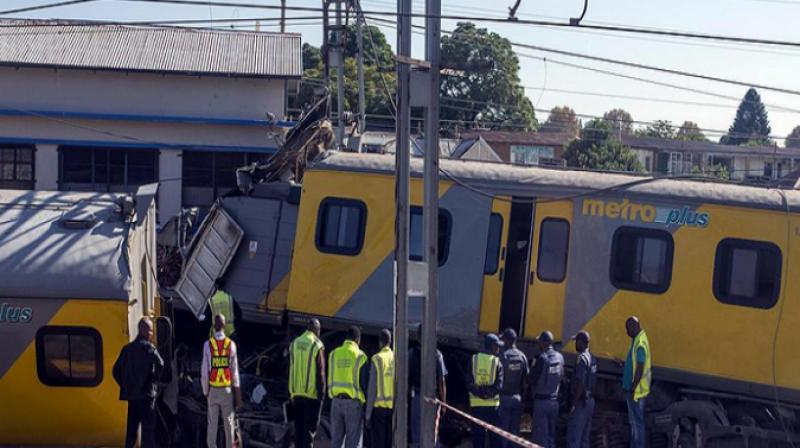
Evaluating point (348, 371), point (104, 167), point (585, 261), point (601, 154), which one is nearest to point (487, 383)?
point (348, 371)

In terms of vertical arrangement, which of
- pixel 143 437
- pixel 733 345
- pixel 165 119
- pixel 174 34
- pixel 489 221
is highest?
pixel 174 34

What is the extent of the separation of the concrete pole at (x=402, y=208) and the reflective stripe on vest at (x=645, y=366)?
139 inches

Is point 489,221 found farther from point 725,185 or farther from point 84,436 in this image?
point 84,436

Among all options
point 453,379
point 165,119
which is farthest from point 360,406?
point 165,119

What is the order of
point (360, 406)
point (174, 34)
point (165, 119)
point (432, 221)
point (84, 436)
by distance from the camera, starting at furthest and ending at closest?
point (174, 34) → point (165, 119) → point (360, 406) → point (84, 436) → point (432, 221)

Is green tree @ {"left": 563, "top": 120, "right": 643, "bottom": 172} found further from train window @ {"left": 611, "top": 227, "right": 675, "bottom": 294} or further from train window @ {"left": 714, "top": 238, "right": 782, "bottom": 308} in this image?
train window @ {"left": 714, "top": 238, "right": 782, "bottom": 308}

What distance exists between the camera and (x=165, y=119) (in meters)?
26.0

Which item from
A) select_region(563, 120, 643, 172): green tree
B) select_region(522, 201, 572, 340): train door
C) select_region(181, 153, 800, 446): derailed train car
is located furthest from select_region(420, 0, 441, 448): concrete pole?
select_region(563, 120, 643, 172): green tree

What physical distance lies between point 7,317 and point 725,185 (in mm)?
8866

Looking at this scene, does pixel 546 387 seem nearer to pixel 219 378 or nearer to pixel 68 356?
pixel 219 378

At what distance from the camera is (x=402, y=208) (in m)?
10.3

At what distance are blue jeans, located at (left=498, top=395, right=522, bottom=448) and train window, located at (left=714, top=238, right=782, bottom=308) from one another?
2.82 meters

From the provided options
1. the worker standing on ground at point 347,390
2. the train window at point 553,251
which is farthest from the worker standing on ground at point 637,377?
the worker standing on ground at point 347,390

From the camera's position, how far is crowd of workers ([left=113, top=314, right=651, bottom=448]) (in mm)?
12367
